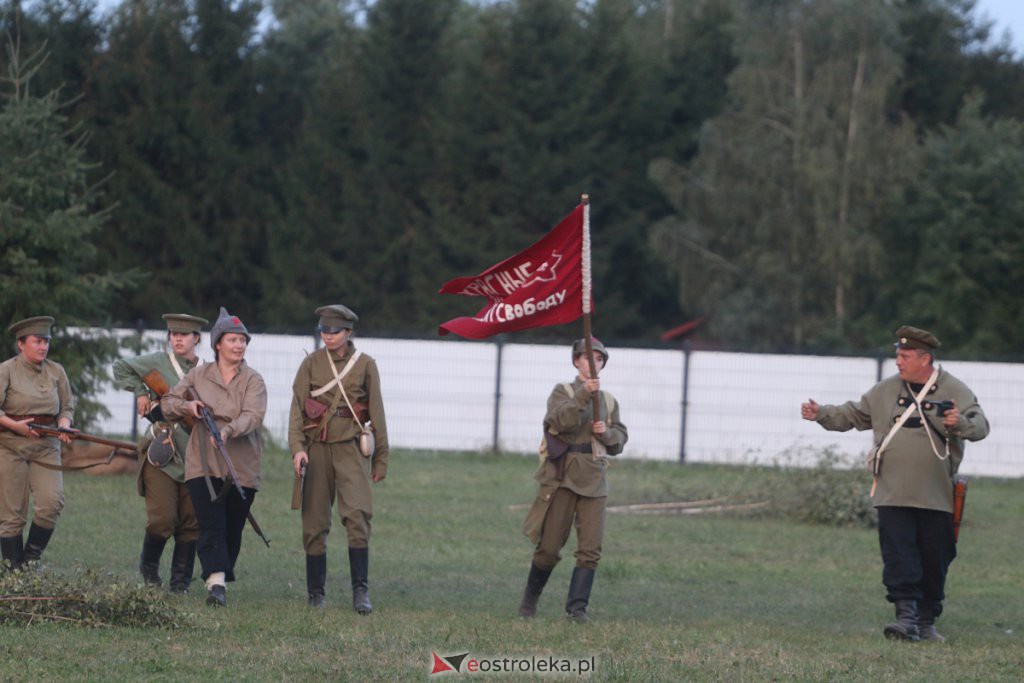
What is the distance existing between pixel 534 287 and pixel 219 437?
92.3 inches

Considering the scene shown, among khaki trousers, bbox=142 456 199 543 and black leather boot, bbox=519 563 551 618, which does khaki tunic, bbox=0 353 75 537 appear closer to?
khaki trousers, bbox=142 456 199 543

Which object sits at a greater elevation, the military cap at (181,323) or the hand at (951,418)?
the military cap at (181,323)

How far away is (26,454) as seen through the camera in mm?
10336

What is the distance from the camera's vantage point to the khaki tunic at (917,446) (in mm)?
9945

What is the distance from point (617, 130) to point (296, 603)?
37241mm

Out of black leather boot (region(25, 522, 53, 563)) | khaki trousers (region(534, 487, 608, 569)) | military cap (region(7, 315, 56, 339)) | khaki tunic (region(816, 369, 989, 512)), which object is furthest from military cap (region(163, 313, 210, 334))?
khaki tunic (region(816, 369, 989, 512))

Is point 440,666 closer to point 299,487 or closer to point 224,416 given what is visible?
point 299,487

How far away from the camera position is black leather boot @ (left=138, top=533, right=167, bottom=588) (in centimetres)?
1059

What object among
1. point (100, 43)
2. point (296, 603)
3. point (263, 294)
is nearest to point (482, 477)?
point (296, 603)

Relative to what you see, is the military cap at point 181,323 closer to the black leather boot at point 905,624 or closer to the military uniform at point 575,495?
the military uniform at point 575,495

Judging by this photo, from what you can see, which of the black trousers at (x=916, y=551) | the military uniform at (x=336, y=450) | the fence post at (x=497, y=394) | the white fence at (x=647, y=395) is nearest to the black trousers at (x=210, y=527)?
the military uniform at (x=336, y=450)

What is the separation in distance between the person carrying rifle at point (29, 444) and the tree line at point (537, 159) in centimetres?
3313

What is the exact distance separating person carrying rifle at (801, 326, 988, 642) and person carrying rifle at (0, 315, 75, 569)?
5.27 m

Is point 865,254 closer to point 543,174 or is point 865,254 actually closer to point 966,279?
point 966,279
